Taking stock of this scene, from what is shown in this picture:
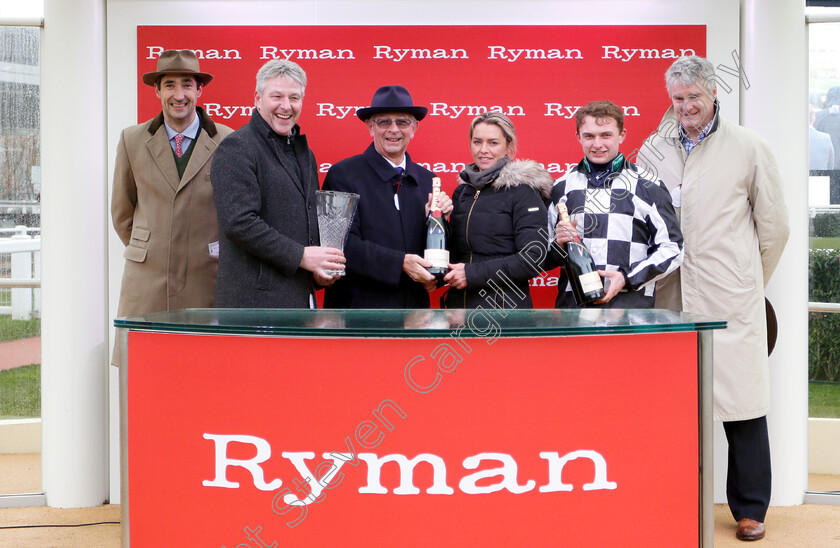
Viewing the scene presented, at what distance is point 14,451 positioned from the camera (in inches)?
167

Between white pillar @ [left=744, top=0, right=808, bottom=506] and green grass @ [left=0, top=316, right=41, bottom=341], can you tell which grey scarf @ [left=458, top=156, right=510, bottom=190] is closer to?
white pillar @ [left=744, top=0, right=808, bottom=506]

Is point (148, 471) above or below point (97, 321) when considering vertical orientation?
below

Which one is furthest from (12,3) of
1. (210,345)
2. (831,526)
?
(831,526)

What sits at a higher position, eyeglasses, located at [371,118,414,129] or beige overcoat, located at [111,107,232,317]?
eyeglasses, located at [371,118,414,129]

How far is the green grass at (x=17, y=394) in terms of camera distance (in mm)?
4238

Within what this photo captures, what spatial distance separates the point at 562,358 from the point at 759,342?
1.89 m

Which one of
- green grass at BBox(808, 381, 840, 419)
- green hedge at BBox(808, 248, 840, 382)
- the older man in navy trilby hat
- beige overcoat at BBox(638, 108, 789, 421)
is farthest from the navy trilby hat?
green grass at BBox(808, 381, 840, 419)

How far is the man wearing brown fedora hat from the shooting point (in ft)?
11.9

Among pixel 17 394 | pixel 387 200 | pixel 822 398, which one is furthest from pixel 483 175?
pixel 17 394

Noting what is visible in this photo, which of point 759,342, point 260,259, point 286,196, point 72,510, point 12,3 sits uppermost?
point 12,3

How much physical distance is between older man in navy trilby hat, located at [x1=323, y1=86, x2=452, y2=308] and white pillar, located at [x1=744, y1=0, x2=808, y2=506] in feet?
5.91

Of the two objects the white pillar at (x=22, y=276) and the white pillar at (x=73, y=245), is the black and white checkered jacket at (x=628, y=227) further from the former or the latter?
the white pillar at (x=22, y=276)

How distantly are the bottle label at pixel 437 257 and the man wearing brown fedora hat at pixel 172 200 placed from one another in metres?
1.04

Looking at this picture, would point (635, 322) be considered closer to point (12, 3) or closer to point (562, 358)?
point (562, 358)
